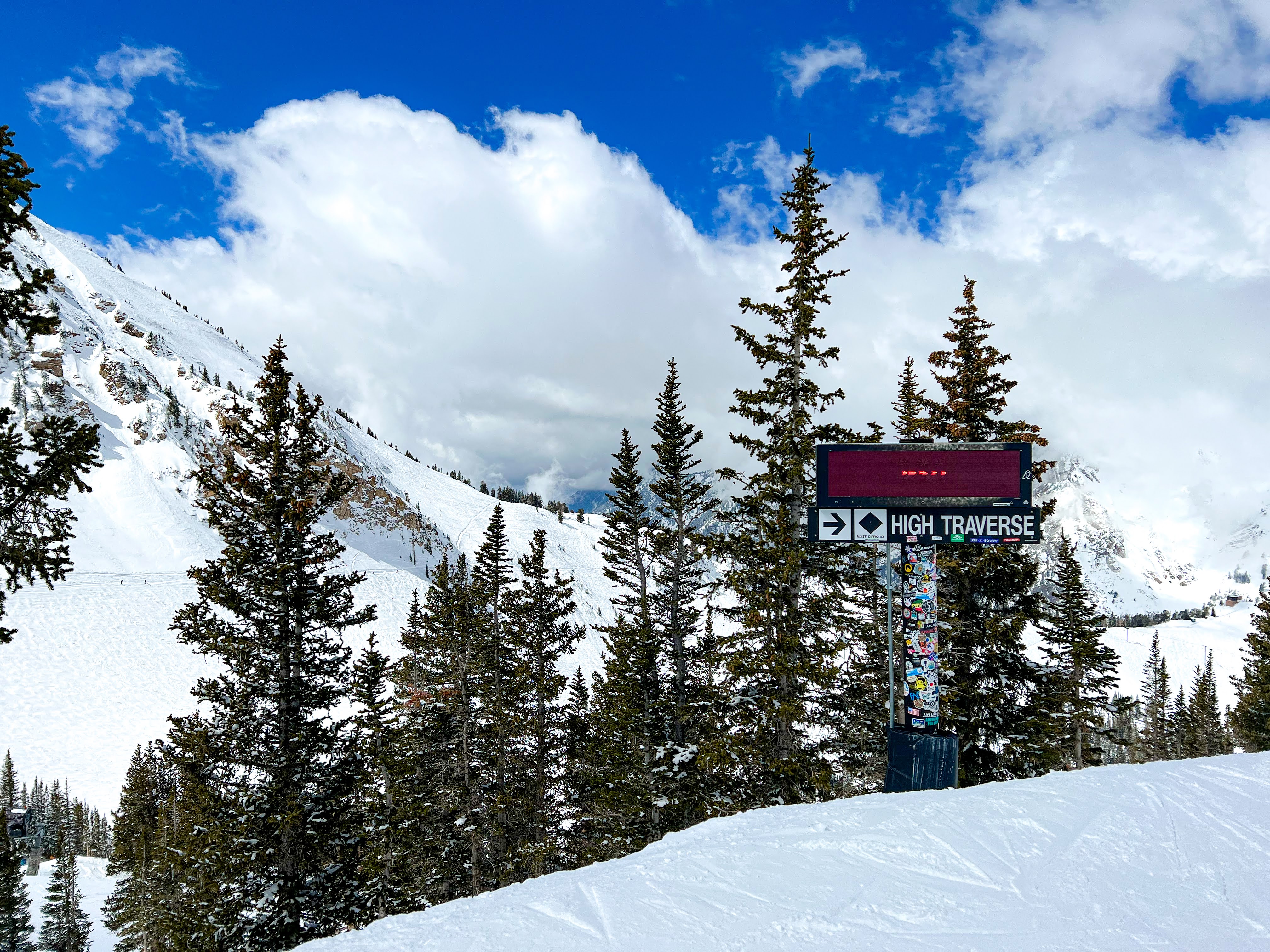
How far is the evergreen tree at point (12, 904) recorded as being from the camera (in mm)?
26250

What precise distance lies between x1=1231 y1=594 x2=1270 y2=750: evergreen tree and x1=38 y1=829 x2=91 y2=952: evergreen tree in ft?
235

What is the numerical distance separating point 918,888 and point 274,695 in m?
12.8

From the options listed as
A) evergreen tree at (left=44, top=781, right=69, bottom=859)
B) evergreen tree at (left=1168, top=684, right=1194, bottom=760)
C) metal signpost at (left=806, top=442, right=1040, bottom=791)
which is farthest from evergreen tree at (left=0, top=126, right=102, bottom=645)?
evergreen tree at (left=44, top=781, right=69, bottom=859)

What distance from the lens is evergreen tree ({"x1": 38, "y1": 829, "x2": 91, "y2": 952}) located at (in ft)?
139

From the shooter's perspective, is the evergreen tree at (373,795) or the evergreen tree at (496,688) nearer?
the evergreen tree at (373,795)

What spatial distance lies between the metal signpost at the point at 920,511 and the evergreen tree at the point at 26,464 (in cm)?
1310

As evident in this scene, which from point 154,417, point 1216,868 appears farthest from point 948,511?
point 154,417

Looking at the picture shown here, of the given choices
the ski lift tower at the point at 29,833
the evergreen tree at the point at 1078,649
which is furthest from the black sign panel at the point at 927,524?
the ski lift tower at the point at 29,833

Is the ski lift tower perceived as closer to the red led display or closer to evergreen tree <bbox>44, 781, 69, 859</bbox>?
evergreen tree <bbox>44, 781, 69, 859</bbox>

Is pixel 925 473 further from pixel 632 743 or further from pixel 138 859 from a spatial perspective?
pixel 138 859

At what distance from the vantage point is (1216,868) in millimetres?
6250

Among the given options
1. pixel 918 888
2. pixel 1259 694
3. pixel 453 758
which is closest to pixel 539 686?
pixel 453 758

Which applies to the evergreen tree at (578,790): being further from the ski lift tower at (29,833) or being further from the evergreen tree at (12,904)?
the ski lift tower at (29,833)

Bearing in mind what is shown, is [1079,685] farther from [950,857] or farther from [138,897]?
[138,897]
